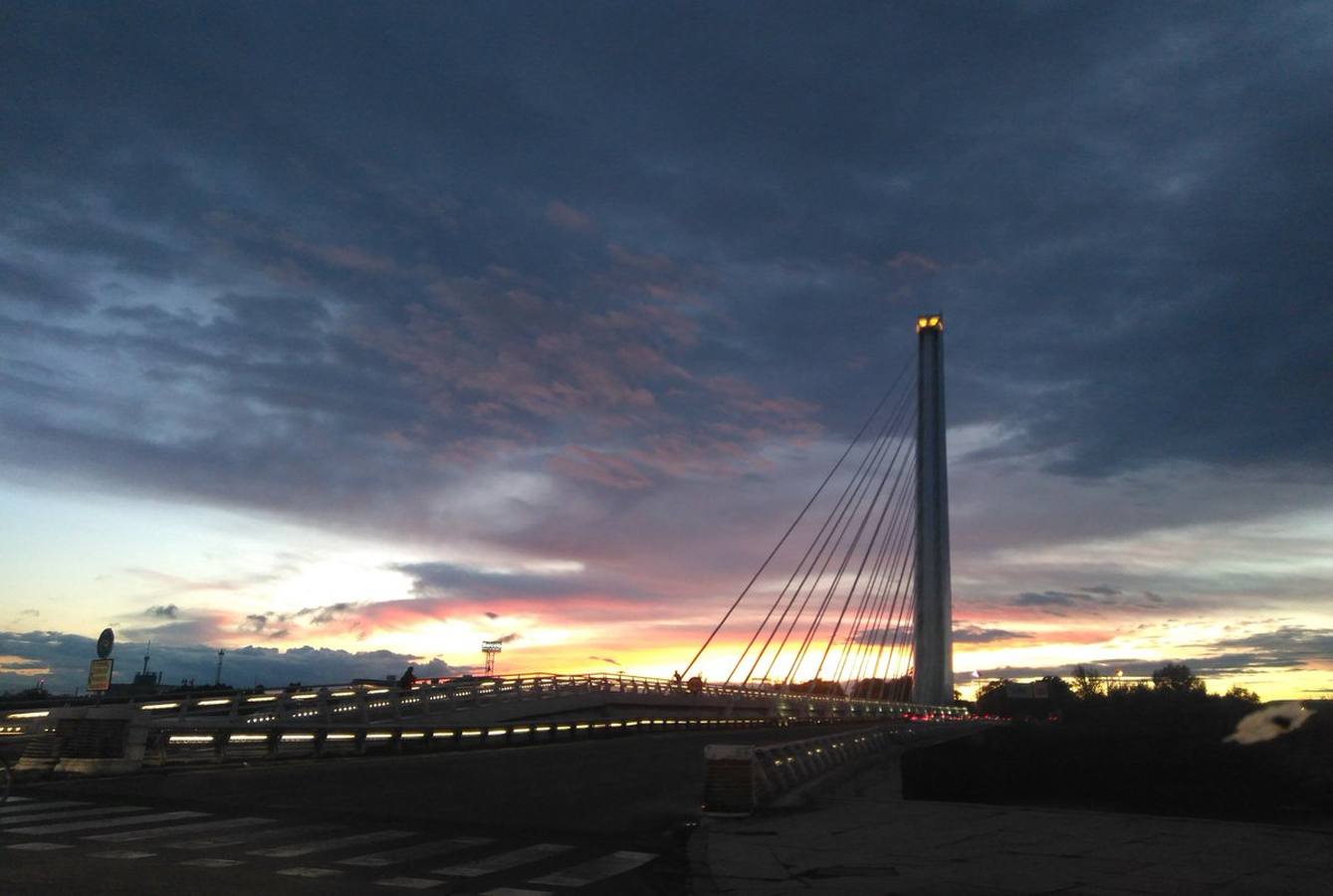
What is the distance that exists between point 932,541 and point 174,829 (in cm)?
6388

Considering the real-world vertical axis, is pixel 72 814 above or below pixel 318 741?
below

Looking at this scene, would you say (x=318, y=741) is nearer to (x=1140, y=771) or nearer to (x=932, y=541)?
(x=932, y=541)

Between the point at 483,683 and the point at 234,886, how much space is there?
40.2 meters

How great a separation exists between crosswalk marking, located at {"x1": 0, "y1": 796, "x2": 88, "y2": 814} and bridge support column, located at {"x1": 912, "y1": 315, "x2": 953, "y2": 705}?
62162 mm

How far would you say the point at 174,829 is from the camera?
13.8 metres

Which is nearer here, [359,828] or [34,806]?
[359,828]

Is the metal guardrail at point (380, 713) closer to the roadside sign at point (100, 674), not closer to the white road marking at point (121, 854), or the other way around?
the roadside sign at point (100, 674)

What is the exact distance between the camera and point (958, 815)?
1823cm

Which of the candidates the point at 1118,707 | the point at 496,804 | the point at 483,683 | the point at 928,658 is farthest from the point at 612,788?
the point at 1118,707

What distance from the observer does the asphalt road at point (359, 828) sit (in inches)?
419

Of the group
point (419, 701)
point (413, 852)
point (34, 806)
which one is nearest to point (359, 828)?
point (413, 852)

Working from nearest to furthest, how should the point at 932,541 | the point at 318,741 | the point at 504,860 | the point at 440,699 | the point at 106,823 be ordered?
the point at 504,860 → the point at 106,823 → the point at 318,741 → the point at 440,699 → the point at 932,541

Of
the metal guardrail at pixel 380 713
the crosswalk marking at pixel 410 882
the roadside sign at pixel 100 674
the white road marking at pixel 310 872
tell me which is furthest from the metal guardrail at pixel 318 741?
the crosswalk marking at pixel 410 882

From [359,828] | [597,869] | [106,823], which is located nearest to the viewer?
[597,869]
